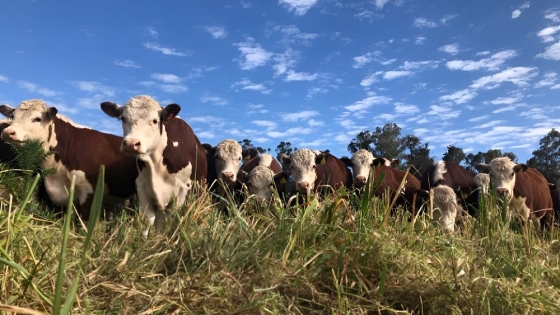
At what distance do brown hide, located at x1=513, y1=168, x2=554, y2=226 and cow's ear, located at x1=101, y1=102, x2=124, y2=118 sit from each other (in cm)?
788

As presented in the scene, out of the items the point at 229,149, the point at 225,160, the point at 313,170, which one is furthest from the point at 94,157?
the point at 313,170

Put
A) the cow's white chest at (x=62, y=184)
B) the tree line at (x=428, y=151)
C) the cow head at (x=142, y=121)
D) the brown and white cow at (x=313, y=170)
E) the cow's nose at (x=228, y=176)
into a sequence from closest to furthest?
the cow head at (x=142, y=121) → the cow's white chest at (x=62, y=184) → the cow's nose at (x=228, y=176) → the brown and white cow at (x=313, y=170) → the tree line at (x=428, y=151)

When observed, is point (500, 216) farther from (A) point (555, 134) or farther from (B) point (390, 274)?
(A) point (555, 134)

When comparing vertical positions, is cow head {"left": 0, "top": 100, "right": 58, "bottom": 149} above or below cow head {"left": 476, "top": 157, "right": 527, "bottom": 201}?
above

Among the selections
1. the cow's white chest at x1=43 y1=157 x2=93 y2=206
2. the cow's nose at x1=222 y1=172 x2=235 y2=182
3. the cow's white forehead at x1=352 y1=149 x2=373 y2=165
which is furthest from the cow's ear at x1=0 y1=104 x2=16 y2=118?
the cow's white forehead at x1=352 y1=149 x2=373 y2=165

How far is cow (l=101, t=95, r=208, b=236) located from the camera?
5691 mm

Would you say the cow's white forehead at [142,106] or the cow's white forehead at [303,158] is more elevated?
the cow's white forehead at [142,106]

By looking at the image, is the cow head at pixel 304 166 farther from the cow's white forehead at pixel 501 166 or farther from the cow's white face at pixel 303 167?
the cow's white forehead at pixel 501 166

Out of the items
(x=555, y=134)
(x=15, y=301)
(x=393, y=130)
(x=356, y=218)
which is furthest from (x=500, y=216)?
(x=555, y=134)

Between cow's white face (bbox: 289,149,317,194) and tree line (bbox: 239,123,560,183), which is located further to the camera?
tree line (bbox: 239,123,560,183)

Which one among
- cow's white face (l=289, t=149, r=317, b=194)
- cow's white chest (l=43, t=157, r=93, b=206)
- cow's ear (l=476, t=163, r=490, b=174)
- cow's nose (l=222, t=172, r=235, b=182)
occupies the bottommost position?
cow's white chest (l=43, t=157, r=93, b=206)

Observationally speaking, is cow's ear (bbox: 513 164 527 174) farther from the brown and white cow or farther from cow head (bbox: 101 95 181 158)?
cow head (bbox: 101 95 181 158)

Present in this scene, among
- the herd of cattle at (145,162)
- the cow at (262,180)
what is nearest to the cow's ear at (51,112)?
the herd of cattle at (145,162)

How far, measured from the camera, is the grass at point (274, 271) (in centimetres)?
222
